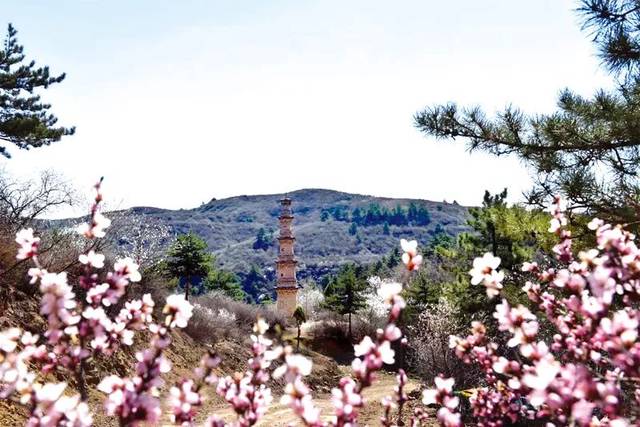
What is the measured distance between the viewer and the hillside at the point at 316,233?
14075 centimetres

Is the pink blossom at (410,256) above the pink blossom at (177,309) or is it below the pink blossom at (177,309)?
above

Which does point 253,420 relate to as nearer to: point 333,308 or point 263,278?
point 333,308

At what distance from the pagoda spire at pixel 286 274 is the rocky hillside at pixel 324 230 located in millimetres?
75264

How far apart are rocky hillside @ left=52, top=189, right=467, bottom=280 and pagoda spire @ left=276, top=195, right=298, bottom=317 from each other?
2963 inches

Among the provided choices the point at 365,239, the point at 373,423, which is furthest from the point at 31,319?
the point at 365,239

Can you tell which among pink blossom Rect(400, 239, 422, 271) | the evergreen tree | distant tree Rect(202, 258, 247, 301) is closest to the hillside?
distant tree Rect(202, 258, 247, 301)

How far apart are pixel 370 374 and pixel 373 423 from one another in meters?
13.6

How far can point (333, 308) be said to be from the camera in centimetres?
3884

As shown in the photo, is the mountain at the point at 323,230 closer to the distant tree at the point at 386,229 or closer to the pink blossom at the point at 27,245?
the distant tree at the point at 386,229

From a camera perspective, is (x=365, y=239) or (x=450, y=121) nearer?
(x=450, y=121)

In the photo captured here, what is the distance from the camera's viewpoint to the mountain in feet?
470

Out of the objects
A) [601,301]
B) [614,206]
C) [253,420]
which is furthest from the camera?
[614,206]

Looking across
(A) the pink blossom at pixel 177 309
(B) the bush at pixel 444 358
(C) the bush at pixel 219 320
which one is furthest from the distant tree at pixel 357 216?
(A) the pink blossom at pixel 177 309

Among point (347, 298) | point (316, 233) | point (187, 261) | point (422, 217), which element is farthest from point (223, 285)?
point (422, 217)
